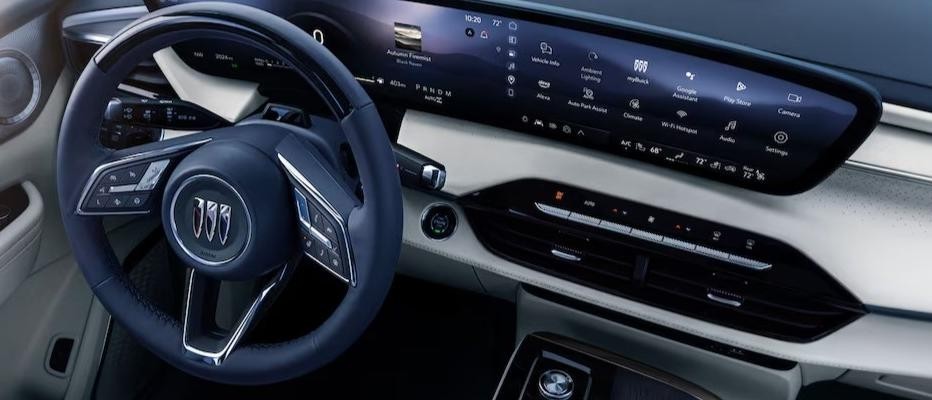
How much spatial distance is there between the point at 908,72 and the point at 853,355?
1.33 ft

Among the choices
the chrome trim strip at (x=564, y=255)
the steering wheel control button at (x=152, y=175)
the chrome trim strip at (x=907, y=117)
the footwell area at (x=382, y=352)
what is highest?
the chrome trim strip at (x=907, y=117)

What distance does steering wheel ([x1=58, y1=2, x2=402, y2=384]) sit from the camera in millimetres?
886

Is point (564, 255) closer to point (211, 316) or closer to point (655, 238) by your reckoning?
point (655, 238)

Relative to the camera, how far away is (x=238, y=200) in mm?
950

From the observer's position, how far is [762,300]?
1169 mm

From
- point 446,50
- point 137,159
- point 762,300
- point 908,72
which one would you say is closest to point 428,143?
point 446,50

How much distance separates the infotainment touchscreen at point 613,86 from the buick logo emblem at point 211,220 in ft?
1.23

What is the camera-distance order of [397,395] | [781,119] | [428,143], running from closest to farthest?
[781,119] → [428,143] → [397,395]

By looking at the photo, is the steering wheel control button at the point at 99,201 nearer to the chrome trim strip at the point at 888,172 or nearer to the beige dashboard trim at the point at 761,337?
the beige dashboard trim at the point at 761,337

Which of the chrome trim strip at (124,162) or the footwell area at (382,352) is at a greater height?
the chrome trim strip at (124,162)

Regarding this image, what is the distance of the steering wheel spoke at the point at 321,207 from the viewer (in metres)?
0.95

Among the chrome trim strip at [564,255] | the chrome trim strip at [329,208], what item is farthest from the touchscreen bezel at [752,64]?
the chrome trim strip at [329,208]

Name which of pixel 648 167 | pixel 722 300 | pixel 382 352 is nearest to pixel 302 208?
pixel 648 167

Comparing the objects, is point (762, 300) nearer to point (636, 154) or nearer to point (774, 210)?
point (774, 210)
